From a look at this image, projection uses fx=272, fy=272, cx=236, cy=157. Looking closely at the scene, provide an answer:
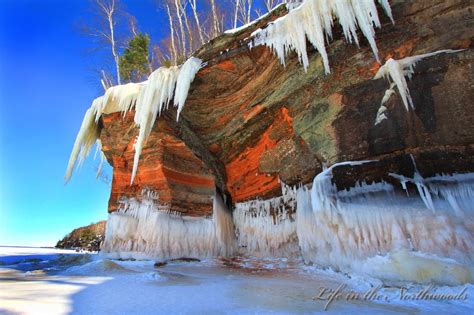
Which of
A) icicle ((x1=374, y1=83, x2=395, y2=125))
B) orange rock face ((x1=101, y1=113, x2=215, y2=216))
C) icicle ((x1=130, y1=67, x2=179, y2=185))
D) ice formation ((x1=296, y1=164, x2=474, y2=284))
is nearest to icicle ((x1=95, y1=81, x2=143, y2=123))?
orange rock face ((x1=101, y1=113, x2=215, y2=216))

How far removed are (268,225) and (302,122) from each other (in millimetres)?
2465

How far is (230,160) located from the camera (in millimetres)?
6754

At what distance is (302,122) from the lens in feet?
16.2

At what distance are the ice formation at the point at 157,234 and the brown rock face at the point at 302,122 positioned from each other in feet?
0.87

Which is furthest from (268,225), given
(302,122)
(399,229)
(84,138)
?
(84,138)

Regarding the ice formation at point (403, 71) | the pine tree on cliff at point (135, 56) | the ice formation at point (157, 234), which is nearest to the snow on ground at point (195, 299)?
the ice formation at point (403, 71)

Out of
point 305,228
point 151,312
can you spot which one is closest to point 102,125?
point 305,228

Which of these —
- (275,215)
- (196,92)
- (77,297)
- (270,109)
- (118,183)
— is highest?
(196,92)

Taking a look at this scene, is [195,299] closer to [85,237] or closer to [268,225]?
[268,225]

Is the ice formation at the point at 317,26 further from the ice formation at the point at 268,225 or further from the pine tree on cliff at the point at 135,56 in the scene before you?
the pine tree on cliff at the point at 135,56

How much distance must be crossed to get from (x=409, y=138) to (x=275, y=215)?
3.05 m

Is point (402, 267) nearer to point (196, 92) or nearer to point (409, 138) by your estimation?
point (409, 138)

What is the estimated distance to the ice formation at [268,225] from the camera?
556 cm

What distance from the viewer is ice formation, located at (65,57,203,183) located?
5848 mm
